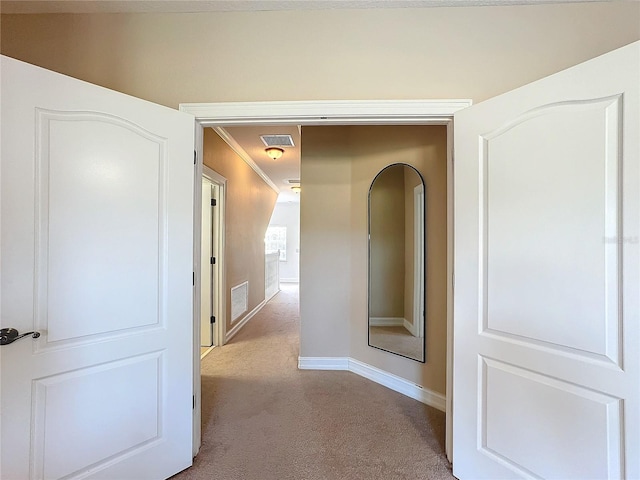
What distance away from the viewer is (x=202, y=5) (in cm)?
161

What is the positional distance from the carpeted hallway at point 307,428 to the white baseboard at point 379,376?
7 centimetres

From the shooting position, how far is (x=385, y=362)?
2.72 meters

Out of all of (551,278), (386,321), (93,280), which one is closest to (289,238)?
(386,321)

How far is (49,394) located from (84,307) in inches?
14.8

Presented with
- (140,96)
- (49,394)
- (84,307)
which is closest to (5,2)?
(140,96)

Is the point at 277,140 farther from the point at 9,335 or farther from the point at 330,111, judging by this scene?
the point at 9,335

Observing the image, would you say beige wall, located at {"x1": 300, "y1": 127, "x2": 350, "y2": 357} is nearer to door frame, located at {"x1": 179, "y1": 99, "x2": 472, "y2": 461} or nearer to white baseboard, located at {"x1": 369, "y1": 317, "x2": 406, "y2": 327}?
white baseboard, located at {"x1": 369, "y1": 317, "x2": 406, "y2": 327}

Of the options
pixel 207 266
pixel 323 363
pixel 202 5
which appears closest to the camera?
pixel 202 5

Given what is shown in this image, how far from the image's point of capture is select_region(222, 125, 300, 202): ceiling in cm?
344

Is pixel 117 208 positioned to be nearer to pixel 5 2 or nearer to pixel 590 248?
pixel 5 2

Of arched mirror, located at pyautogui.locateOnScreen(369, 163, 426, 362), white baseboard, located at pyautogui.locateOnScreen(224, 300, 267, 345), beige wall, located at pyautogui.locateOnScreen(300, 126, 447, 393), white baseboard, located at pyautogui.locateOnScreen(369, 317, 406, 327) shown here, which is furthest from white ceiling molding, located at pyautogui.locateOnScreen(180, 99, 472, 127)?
white baseboard, located at pyautogui.locateOnScreen(224, 300, 267, 345)

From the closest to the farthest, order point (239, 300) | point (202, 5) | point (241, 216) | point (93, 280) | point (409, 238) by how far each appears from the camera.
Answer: point (93, 280), point (202, 5), point (409, 238), point (239, 300), point (241, 216)

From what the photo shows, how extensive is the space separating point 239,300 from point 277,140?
2.41 metres

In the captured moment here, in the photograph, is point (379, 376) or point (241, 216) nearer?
point (379, 376)
